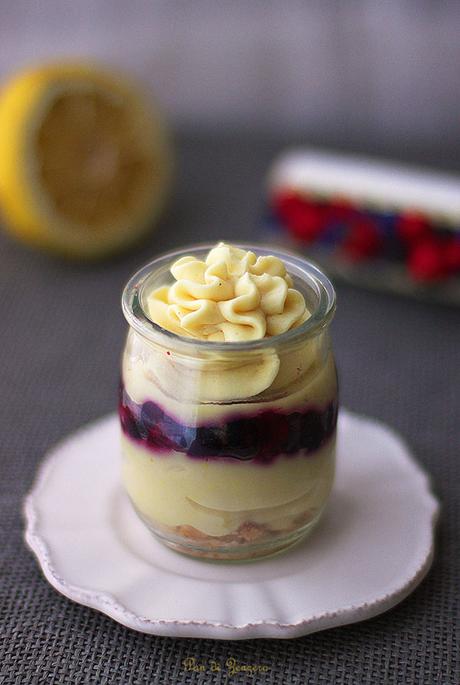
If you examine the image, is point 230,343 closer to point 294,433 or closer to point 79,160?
point 294,433

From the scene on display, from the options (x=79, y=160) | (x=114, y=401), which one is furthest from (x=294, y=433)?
(x=79, y=160)

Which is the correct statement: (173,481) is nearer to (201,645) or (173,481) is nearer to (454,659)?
(201,645)

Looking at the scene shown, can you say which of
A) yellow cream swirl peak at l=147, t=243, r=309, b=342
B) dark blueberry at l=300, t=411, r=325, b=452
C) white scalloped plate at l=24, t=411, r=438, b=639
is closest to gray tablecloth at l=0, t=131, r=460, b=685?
white scalloped plate at l=24, t=411, r=438, b=639

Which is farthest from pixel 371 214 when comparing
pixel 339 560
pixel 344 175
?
pixel 339 560

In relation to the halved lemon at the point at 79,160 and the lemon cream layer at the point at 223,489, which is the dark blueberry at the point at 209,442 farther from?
the halved lemon at the point at 79,160

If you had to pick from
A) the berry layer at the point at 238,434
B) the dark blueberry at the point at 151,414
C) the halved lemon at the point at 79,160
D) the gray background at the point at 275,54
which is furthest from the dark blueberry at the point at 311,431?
the gray background at the point at 275,54

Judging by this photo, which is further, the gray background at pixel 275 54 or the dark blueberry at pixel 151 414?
the gray background at pixel 275 54

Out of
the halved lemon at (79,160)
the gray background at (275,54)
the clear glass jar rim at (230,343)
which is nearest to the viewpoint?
the clear glass jar rim at (230,343)

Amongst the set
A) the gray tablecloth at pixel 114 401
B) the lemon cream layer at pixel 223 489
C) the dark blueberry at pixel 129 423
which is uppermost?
the dark blueberry at pixel 129 423
